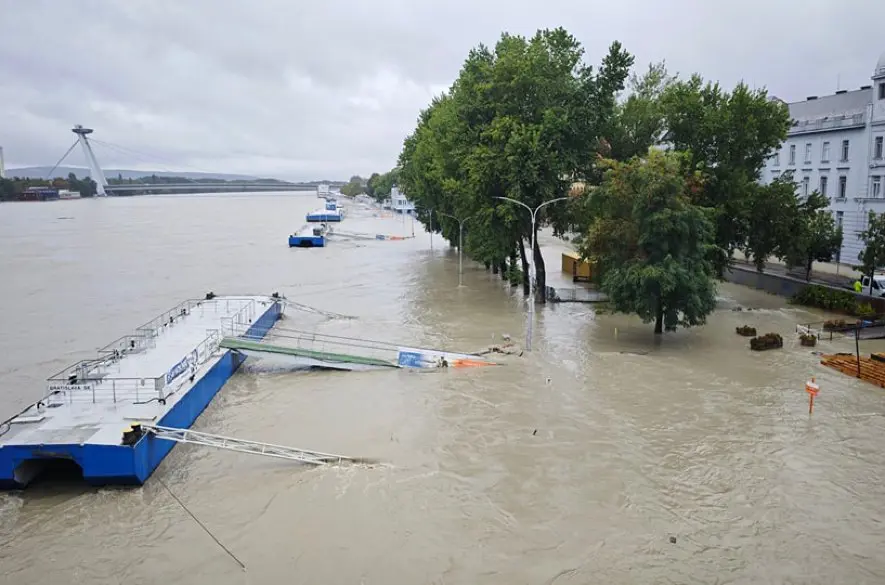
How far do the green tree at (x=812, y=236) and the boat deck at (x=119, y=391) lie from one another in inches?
1204

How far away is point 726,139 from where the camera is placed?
121ft

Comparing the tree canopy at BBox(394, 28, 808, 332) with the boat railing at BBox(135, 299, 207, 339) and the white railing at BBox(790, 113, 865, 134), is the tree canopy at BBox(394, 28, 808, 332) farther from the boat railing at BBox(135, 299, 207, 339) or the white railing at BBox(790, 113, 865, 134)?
the boat railing at BBox(135, 299, 207, 339)

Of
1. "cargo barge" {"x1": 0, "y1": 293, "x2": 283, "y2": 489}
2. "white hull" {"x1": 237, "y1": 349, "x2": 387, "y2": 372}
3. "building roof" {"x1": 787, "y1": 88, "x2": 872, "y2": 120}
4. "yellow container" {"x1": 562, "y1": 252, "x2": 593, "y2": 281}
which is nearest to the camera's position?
"cargo barge" {"x1": 0, "y1": 293, "x2": 283, "y2": 489}

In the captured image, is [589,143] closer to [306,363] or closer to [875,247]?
[875,247]

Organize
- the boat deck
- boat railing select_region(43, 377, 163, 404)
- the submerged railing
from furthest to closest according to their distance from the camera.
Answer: the submerged railing, boat railing select_region(43, 377, 163, 404), the boat deck

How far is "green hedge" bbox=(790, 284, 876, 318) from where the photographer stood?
113ft

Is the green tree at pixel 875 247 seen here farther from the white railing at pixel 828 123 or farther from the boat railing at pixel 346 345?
the boat railing at pixel 346 345

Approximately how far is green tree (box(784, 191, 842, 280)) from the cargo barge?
3035 centimetres

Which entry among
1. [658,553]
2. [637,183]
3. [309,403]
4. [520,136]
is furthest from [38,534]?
[520,136]

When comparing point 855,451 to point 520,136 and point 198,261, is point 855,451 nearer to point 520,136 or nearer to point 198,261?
point 520,136

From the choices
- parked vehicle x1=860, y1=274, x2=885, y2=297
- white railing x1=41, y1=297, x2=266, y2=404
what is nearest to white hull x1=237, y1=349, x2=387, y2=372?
white railing x1=41, y1=297, x2=266, y2=404

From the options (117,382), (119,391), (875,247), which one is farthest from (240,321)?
(875,247)

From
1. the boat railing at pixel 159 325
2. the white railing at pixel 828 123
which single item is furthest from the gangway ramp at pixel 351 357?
the white railing at pixel 828 123

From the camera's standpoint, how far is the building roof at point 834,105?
49.6 meters
